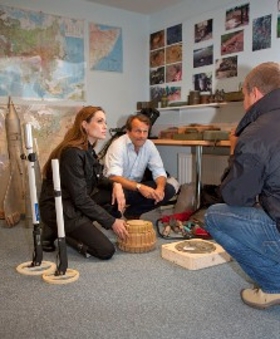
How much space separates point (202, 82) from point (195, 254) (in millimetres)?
2494

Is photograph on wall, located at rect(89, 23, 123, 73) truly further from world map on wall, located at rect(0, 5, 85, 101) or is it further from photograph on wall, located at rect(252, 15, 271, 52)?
photograph on wall, located at rect(252, 15, 271, 52)

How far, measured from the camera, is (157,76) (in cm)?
479

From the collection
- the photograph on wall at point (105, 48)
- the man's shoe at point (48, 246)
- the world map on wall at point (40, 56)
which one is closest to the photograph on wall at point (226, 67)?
the photograph on wall at point (105, 48)

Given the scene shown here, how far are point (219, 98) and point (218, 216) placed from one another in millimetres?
2410

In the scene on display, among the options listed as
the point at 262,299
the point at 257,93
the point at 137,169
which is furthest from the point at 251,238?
the point at 137,169

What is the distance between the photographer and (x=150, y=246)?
2561mm

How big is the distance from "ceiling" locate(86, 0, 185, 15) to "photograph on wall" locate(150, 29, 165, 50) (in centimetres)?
28

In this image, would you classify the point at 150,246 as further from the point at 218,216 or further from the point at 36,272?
the point at 218,216

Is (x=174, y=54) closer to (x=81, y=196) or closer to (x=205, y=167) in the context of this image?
(x=205, y=167)

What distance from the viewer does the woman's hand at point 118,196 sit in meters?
2.68

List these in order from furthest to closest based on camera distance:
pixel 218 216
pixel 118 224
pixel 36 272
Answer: pixel 118 224 < pixel 36 272 < pixel 218 216

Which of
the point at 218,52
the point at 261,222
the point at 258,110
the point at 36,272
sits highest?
the point at 218,52

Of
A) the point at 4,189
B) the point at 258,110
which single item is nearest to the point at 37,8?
the point at 4,189

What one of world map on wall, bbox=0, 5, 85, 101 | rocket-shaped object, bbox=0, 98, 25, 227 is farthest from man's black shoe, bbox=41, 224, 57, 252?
world map on wall, bbox=0, 5, 85, 101
